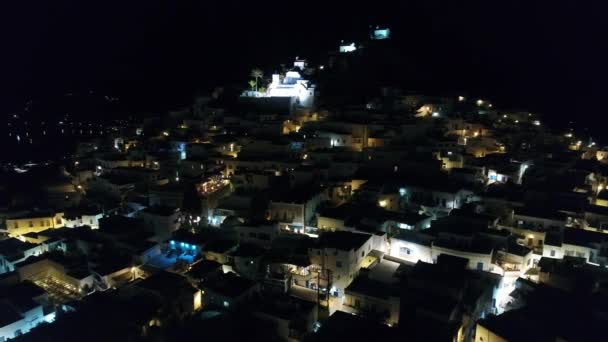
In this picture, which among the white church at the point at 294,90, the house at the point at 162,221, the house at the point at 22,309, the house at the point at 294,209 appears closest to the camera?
the house at the point at 22,309

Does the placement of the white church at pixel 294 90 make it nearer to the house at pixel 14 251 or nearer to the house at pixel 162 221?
the house at pixel 162 221

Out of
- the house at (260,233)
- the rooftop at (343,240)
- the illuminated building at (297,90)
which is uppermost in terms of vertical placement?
the illuminated building at (297,90)

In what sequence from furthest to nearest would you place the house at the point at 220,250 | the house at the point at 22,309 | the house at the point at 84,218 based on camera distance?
the house at the point at 84,218
the house at the point at 220,250
the house at the point at 22,309

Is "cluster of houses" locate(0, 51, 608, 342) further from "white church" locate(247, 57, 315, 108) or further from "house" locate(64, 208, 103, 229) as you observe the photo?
"white church" locate(247, 57, 315, 108)

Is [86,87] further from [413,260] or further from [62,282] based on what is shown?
[413,260]

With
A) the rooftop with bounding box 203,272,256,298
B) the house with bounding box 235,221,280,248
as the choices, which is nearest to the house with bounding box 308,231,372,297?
the house with bounding box 235,221,280,248

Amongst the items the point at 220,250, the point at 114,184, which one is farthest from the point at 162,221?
the point at 114,184

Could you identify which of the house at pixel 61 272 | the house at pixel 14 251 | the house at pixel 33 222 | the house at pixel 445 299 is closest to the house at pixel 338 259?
the house at pixel 445 299

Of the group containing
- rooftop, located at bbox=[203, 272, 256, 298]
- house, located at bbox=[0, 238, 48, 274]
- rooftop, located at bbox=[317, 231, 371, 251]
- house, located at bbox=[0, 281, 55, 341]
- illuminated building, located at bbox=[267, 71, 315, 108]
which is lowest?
house, located at bbox=[0, 281, 55, 341]

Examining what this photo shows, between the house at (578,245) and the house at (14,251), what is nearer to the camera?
the house at (578,245)

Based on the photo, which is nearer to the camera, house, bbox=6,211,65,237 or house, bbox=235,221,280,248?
house, bbox=235,221,280,248

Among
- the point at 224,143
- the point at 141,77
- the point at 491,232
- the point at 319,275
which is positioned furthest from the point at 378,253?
the point at 141,77
